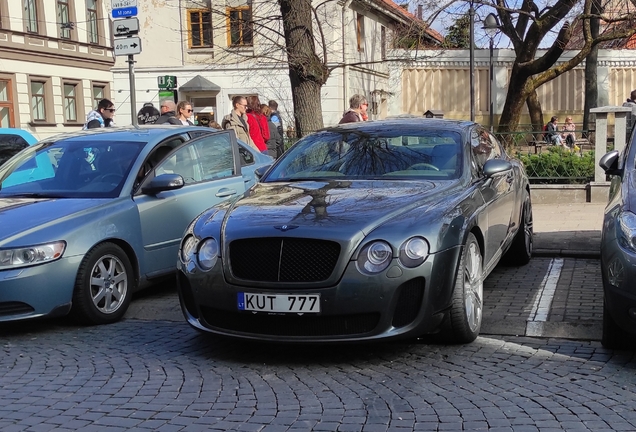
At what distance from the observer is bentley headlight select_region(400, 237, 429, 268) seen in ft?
16.5

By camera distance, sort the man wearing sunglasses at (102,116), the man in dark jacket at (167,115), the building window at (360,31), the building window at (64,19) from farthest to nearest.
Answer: the building window at (64,19), the building window at (360,31), the man wearing sunglasses at (102,116), the man in dark jacket at (167,115)

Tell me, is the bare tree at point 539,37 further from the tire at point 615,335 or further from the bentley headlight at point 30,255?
the bentley headlight at point 30,255

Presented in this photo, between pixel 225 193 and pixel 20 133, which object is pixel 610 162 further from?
pixel 20 133

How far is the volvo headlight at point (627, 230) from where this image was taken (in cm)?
500

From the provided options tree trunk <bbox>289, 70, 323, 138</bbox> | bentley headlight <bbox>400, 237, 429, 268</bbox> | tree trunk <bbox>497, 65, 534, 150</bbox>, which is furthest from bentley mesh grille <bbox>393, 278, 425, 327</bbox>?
tree trunk <bbox>497, 65, 534, 150</bbox>

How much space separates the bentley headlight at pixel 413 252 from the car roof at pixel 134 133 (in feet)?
11.6

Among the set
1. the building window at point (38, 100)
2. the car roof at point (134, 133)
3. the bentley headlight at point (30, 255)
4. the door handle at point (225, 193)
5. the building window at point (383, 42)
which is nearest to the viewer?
the bentley headlight at point (30, 255)

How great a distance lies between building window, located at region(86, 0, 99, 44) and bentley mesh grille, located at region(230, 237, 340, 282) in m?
36.9

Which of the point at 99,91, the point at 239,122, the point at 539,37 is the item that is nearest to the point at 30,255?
the point at 239,122

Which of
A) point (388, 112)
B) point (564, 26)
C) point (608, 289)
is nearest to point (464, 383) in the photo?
point (608, 289)

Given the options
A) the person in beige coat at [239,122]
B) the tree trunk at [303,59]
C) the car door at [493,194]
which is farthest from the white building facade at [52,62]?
the car door at [493,194]

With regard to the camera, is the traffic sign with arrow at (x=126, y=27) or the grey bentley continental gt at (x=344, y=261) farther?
the traffic sign with arrow at (x=126, y=27)

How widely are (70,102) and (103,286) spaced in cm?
3369

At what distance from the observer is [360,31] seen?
34656mm
